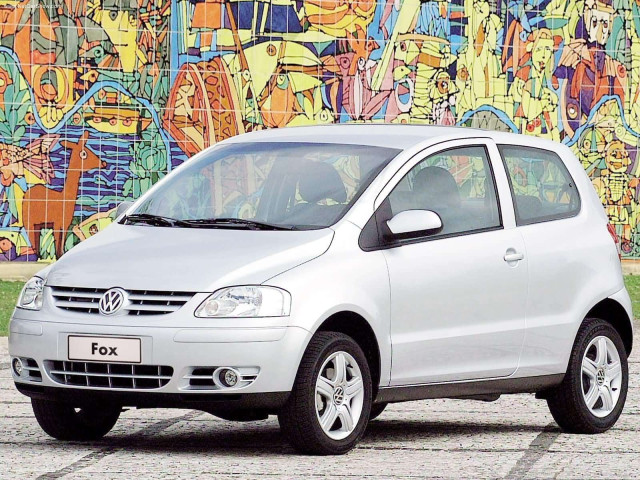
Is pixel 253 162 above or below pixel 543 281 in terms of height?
above

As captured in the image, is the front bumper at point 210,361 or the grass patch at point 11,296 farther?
the grass patch at point 11,296

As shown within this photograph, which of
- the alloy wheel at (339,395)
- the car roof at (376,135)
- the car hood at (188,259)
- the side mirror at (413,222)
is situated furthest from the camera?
the car roof at (376,135)

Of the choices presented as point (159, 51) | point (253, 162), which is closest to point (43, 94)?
point (159, 51)

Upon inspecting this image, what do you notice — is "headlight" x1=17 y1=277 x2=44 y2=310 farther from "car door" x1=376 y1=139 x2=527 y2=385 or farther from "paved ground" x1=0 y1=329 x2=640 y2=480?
"car door" x1=376 y1=139 x2=527 y2=385

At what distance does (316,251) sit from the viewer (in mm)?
8164

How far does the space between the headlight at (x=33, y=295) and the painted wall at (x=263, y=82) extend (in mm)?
14811

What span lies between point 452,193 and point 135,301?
2009mm

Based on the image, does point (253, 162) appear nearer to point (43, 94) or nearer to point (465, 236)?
point (465, 236)

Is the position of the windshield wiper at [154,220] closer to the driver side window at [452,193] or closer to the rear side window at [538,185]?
the driver side window at [452,193]

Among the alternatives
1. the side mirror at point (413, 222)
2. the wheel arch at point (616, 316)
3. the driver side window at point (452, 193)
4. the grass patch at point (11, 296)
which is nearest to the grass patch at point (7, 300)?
the grass patch at point (11, 296)

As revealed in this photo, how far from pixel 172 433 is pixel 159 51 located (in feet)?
49.0

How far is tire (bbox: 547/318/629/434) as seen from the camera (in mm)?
9438

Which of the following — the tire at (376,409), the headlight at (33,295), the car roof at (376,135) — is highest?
the car roof at (376,135)

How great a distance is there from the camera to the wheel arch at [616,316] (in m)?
9.84
